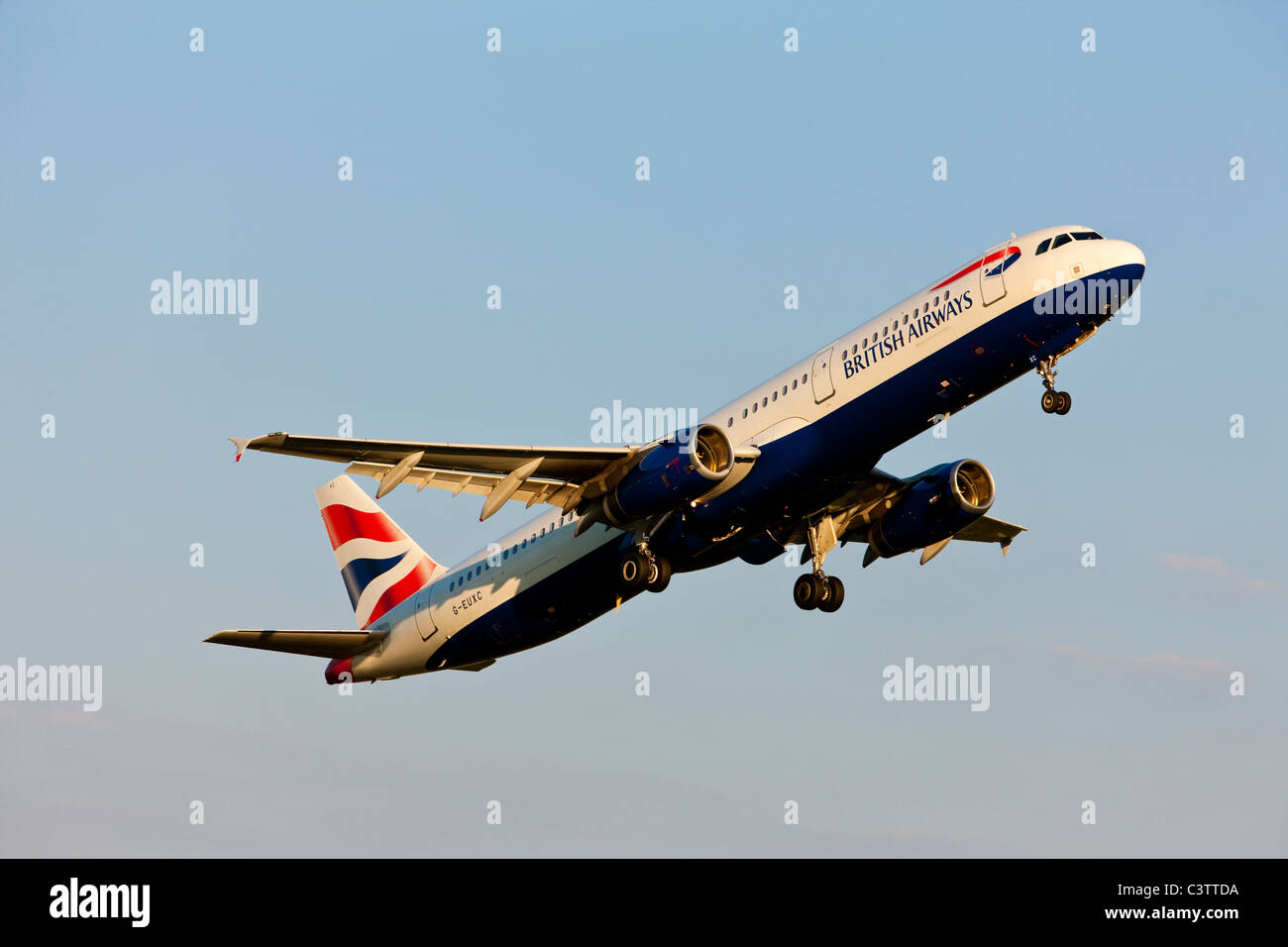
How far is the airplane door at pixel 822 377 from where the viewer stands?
39.5m

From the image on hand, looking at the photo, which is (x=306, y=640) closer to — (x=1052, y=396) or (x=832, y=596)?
(x=832, y=596)

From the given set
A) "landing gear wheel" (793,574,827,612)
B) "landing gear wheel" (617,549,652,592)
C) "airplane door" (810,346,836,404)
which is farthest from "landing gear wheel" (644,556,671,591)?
"airplane door" (810,346,836,404)

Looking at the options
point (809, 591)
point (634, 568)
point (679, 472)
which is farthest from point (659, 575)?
point (809, 591)

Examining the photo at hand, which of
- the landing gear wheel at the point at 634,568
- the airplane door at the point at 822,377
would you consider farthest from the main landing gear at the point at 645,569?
the airplane door at the point at 822,377

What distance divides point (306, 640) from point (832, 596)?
598 inches

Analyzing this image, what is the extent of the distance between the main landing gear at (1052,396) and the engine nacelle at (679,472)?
7.54m

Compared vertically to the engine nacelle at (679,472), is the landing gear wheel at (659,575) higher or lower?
lower

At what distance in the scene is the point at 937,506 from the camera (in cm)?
4444

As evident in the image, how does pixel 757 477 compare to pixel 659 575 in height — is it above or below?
above

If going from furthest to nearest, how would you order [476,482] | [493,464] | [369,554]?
1. [369,554]
2. [476,482]
3. [493,464]

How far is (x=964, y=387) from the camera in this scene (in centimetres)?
3812

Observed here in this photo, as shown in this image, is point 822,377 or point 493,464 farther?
point 493,464

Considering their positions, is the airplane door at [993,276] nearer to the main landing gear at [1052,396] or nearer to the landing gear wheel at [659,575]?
the main landing gear at [1052,396]
